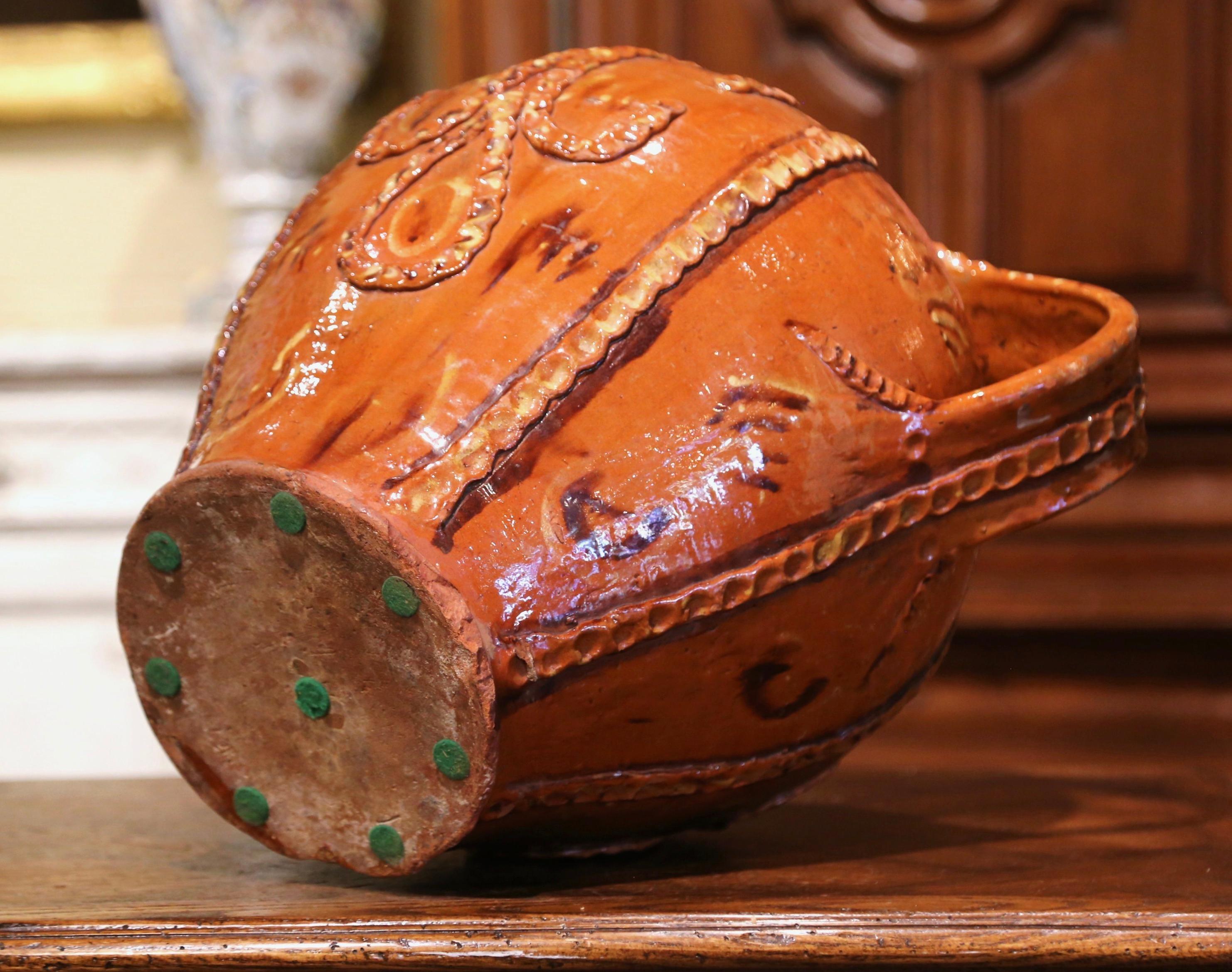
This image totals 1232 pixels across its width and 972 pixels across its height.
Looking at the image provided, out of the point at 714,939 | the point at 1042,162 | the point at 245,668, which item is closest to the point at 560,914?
the point at 714,939

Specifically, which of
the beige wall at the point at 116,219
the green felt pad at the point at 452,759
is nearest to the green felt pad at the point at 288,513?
the green felt pad at the point at 452,759

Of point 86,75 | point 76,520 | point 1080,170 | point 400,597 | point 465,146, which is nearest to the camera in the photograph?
point 400,597

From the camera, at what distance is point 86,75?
186 centimetres

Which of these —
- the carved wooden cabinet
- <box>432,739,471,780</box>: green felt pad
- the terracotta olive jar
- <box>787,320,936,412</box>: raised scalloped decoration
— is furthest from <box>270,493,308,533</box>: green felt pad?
the carved wooden cabinet

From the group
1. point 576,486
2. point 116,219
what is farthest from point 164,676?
point 116,219

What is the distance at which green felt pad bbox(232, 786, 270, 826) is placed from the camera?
2.19ft

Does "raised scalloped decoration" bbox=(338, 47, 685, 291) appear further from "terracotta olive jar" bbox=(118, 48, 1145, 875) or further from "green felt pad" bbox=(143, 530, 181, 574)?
"green felt pad" bbox=(143, 530, 181, 574)

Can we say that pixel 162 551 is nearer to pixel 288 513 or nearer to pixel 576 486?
pixel 288 513

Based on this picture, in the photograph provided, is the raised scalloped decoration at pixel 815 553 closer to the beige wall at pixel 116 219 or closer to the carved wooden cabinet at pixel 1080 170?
the carved wooden cabinet at pixel 1080 170

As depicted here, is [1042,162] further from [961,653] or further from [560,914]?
[560,914]

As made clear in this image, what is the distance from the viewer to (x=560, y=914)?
0.62 m

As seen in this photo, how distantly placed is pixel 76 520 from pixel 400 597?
122cm

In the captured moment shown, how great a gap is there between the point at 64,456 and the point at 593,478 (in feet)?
4.14

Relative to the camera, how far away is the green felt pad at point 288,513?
0.60 meters
